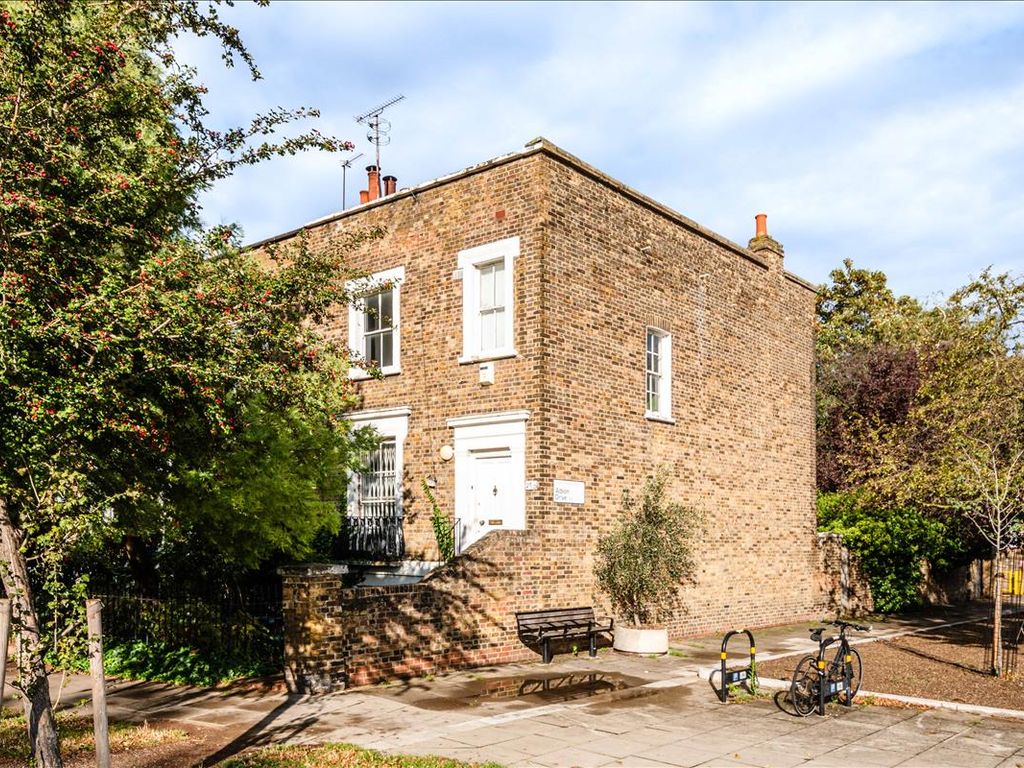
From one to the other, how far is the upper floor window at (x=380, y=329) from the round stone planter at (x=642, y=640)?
6405 mm

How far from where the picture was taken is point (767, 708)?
10961mm

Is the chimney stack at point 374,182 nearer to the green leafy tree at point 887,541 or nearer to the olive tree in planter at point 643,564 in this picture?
the olive tree in planter at point 643,564

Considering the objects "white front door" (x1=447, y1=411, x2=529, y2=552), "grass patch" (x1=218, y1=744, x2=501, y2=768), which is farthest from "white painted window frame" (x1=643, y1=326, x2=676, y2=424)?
"grass patch" (x1=218, y1=744, x2=501, y2=768)

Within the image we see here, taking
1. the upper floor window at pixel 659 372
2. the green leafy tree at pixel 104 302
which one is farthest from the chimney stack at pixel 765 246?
the green leafy tree at pixel 104 302

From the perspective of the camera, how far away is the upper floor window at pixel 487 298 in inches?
615

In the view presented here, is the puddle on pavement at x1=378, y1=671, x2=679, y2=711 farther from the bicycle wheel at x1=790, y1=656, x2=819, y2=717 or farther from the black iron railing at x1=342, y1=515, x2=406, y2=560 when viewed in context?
the black iron railing at x1=342, y1=515, x2=406, y2=560

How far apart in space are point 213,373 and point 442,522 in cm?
943

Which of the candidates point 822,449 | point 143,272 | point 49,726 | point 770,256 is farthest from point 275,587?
point 822,449

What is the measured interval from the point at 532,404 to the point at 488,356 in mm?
1321

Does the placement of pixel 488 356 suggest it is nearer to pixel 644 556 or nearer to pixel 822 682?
pixel 644 556

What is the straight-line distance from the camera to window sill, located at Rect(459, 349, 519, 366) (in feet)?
50.2

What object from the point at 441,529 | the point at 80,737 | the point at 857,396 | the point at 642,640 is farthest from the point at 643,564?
the point at 857,396

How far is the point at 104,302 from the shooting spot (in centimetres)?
643

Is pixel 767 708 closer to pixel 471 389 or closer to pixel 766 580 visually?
pixel 471 389
